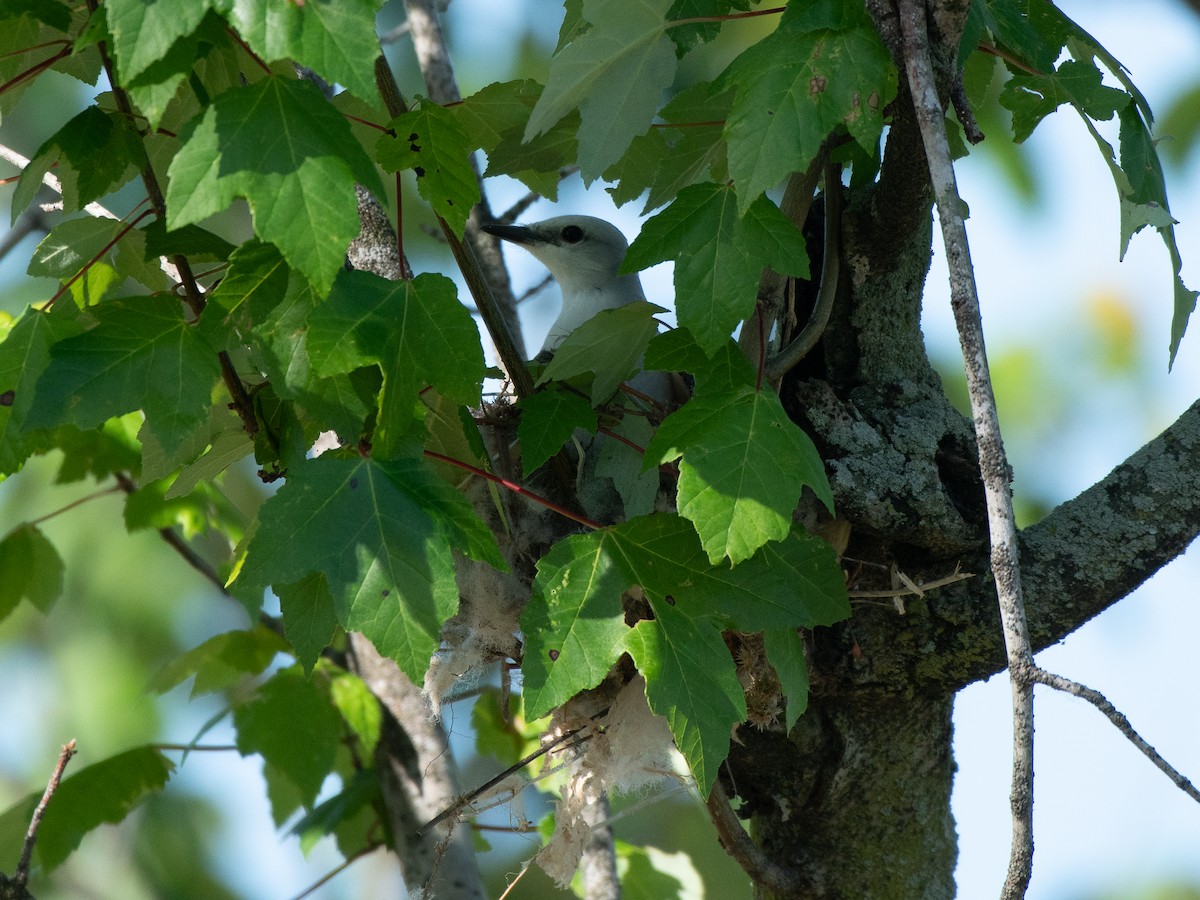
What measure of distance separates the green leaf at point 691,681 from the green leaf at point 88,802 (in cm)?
209

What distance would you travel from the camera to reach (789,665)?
211 centimetres

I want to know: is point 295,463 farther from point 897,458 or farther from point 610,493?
point 897,458

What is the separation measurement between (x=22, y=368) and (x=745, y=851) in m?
1.70

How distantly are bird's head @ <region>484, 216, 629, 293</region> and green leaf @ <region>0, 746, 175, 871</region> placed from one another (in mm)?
1895

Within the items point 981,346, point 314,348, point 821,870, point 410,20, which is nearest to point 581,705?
point 821,870

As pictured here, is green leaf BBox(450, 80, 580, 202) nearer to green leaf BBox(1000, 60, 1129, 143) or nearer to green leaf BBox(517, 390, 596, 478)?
green leaf BBox(517, 390, 596, 478)

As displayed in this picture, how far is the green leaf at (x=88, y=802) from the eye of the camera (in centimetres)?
334

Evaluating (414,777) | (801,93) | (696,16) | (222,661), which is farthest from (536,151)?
(414,777)

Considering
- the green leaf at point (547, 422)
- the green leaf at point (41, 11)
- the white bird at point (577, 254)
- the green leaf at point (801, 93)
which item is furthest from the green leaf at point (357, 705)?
the green leaf at point (801, 93)

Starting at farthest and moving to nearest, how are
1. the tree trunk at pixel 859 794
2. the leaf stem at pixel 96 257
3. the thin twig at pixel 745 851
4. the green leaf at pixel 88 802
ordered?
1. the green leaf at pixel 88 802
2. the tree trunk at pixel 859 794
3. the thin twig at pixel 745 851
4. the leaf stem at pixel 96 257

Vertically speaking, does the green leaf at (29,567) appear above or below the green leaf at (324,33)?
above

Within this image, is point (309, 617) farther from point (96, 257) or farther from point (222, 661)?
point (222, 661)

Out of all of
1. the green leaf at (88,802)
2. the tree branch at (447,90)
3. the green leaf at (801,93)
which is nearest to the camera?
the green leaf at (801,93)

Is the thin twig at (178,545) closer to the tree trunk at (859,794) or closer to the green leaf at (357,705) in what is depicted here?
the green leaf at (357,705)
